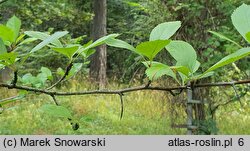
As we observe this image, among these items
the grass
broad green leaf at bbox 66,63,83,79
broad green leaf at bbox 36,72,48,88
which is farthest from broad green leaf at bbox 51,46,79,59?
the grass

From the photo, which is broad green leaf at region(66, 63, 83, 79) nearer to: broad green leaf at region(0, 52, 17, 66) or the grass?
broad green leaf at region(0, 52, 17, 66)

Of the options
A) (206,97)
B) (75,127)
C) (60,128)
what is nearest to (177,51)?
(75,127)

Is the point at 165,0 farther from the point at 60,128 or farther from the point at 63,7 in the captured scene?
the point at 63,7

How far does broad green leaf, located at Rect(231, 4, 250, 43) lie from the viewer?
0.44 m

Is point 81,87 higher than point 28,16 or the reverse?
the reverse

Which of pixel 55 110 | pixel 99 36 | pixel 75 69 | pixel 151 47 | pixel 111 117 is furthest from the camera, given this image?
pixel 99 36

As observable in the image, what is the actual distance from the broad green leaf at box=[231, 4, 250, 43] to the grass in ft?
15.0

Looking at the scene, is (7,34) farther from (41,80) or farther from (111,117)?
(111,117)

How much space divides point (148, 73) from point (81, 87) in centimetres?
710

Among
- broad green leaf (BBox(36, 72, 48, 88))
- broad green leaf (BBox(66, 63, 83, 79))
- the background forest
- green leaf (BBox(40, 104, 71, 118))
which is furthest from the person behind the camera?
the background forest

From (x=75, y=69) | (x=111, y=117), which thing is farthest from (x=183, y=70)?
(x=111, y=117)

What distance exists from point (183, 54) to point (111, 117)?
18.4 feet

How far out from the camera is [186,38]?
4.63m

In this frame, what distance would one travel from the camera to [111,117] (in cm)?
604
